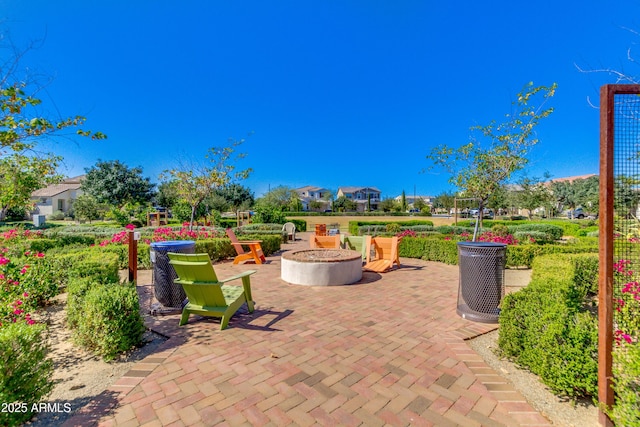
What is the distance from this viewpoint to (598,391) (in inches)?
89.4

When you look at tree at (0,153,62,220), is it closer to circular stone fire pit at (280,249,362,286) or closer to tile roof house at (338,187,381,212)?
circular stone fire pit at (280,249,362,286)

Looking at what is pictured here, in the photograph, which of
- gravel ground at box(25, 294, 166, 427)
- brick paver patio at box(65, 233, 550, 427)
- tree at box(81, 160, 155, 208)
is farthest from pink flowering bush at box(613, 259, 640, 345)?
tree at box(81, 160, 155, 208)

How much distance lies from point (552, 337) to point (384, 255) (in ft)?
19.7

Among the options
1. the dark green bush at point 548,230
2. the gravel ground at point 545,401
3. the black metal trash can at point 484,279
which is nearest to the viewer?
the gravel ground at point 545,401

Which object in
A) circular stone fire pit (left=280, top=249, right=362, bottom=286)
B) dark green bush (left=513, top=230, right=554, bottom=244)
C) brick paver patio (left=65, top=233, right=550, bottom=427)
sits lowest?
brick paver patio (left=65, top=233, right=550, bottom=427)

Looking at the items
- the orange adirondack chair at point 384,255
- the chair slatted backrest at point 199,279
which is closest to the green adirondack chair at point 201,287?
the chair slatted backrest at point 199,279

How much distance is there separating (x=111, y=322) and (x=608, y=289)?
4.35 m

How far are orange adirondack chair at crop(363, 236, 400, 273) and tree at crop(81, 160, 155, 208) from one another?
35.3 meters

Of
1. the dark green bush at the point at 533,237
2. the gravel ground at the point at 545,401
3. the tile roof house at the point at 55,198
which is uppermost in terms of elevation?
the tile roof house at the point at 55,198

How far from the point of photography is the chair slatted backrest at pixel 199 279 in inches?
153

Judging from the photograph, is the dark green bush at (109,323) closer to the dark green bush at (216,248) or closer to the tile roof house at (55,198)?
the dark green bush at (216,248)

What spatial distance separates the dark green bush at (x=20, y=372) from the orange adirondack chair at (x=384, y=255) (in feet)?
21.7

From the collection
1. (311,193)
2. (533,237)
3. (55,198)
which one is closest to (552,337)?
(533,237)

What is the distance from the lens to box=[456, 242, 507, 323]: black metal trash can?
14.4ft
